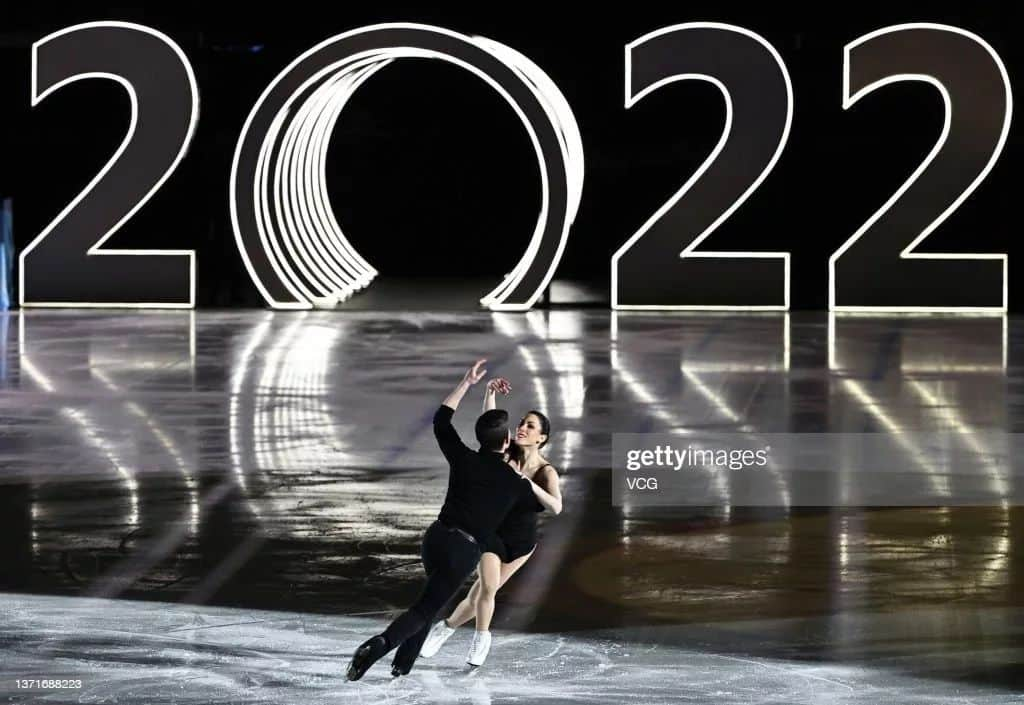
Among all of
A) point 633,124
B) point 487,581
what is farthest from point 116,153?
point 487,581

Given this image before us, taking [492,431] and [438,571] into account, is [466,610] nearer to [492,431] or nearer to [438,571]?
[438,571]

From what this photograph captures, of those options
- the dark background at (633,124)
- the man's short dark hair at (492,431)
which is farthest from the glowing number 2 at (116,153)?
the man's short dark hair at (492,431)

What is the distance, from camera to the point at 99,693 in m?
6.32

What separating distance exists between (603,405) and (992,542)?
5634 mm

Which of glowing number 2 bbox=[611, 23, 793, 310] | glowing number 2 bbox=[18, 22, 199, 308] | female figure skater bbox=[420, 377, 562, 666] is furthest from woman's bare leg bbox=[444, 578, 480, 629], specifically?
glowing number 2 bbox=[18, 22, 199, 308]

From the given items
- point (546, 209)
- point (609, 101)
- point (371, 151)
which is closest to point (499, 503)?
point (546, 209)

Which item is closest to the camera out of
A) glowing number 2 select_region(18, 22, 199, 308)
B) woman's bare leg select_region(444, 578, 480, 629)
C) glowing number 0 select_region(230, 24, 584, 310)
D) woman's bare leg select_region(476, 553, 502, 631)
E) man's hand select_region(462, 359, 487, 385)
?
woman's bare leg select_region(476, 553, 502, 631)

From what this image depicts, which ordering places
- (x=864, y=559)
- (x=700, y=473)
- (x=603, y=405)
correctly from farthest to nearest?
(x=603, y=405)
(x=700, y=473)
(x=864, y=559)

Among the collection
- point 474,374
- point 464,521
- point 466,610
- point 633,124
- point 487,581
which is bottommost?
point 466,610

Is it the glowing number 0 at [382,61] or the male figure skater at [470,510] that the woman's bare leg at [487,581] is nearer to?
the male figure skater at [470,510]

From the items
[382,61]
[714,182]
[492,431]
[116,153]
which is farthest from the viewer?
[382,61]

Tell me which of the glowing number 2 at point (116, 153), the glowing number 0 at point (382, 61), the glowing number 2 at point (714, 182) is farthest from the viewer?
the glowing number 2 at point (116, 153)

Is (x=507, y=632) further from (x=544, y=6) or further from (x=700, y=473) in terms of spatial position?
(x=544, y=6)

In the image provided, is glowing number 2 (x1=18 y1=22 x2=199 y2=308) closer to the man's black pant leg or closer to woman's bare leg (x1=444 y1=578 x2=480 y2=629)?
woman's bare leg (x1=444 y1=578 x2=480 y2=629)
